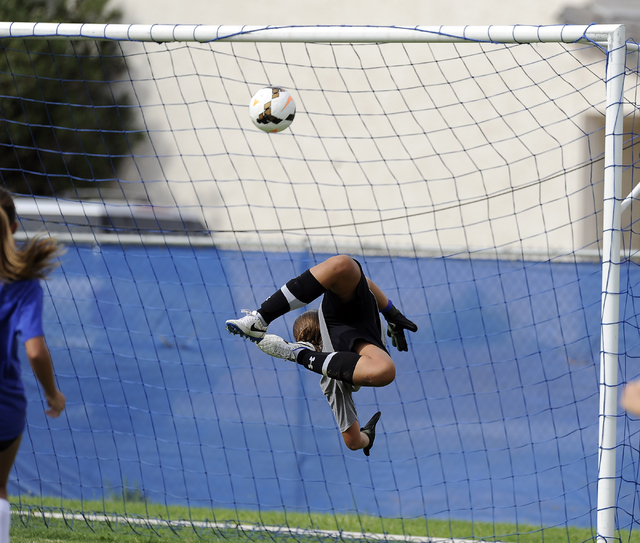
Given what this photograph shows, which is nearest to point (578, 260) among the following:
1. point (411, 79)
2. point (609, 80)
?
point (609, 80)

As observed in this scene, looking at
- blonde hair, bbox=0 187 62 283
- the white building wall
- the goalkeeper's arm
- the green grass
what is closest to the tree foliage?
the white building wall

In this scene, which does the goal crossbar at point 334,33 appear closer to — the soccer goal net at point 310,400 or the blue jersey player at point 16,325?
the soccer goal net at point 310,400

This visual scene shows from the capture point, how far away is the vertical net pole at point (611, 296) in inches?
175

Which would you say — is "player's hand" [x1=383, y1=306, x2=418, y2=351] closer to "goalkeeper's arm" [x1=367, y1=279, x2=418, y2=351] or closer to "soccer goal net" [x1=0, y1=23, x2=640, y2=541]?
"goalkeeper's arm" [x1=367, y1=279, x2=418, y2=351]

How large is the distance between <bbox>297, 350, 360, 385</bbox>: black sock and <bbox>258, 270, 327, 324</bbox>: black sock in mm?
337

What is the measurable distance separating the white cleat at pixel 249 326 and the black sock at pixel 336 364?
0.34m

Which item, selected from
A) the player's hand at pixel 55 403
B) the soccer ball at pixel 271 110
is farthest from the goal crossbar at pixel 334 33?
the player's hand at pixel 55 403

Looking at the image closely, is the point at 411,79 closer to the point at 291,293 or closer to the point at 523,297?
the point at 523,297

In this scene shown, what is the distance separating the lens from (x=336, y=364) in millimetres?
4332

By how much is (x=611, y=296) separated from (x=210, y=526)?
141 inches

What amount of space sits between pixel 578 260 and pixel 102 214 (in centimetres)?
577

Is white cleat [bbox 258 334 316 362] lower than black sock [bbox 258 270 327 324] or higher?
lower

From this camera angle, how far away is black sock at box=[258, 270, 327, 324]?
442 centimetres

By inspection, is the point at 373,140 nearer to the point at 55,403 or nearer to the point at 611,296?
the point at 611,296
